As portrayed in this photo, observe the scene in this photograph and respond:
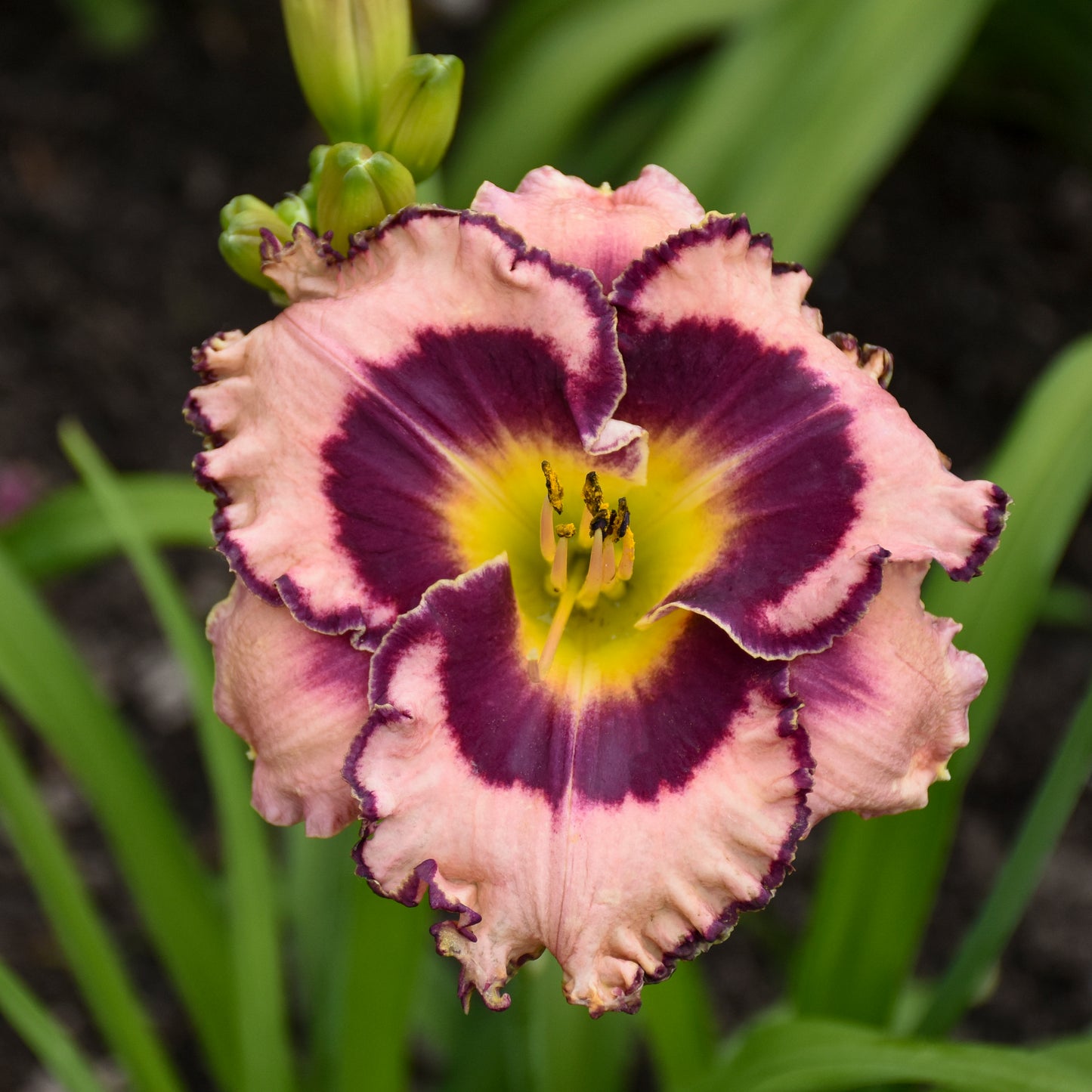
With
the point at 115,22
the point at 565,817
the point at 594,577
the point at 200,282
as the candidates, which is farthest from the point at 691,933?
the point at 115,22

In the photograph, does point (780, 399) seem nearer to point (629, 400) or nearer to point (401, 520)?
point (629, 400)

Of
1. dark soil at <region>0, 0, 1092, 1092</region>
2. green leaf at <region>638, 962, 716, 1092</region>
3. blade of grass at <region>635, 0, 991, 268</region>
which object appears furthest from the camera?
dark soil at <region>0, 0, 1092, 1092</region>

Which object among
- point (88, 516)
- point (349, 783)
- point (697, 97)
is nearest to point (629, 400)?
point (349, 783)

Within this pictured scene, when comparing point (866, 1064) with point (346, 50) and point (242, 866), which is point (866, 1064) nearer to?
point (242, 866)

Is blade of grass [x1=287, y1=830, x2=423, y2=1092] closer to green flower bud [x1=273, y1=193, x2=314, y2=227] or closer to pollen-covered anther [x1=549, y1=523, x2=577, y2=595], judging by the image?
pollen-covered anther [x1=549, y1=523, x2=577, y2=595]

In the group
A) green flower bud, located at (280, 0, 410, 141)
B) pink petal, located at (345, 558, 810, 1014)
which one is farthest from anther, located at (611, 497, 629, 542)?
green flower bud, located at (280, 0, 410, 141)

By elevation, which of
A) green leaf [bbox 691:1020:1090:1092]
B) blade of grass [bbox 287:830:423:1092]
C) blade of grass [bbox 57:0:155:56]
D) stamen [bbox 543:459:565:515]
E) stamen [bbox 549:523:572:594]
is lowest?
blade of grass [bbox 287:830:423:1092]
